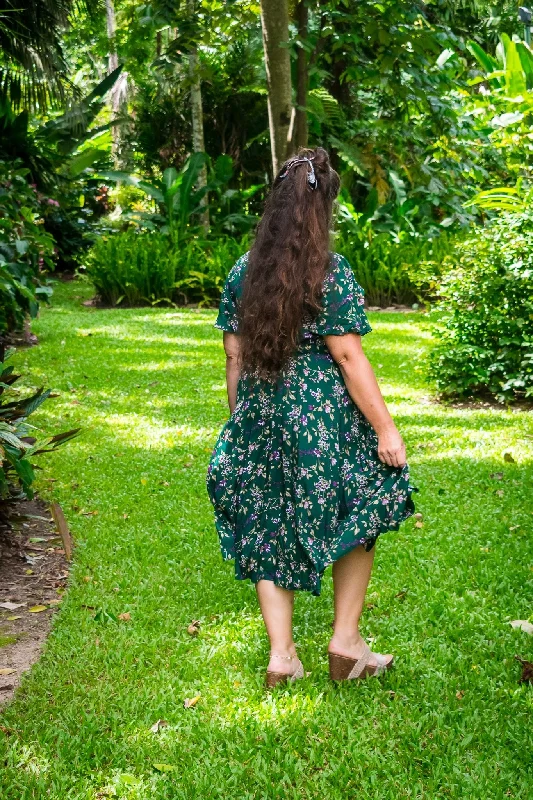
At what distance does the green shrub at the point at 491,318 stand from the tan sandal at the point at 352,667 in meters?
3.92

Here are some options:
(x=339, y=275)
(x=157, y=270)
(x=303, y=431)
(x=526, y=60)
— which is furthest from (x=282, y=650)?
(x=157, y=270)

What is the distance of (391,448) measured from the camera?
302 cm

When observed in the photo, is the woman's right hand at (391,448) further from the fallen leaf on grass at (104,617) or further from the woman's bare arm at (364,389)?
the fallen leaf on grass at (104,617)

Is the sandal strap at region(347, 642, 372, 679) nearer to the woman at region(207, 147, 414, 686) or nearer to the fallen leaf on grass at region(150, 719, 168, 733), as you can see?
the woman at region(207, 147, 414, 686)

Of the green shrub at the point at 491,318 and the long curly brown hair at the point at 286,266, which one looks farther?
the green shrub at the point at 491,318

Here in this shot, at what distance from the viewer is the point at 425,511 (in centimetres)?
495

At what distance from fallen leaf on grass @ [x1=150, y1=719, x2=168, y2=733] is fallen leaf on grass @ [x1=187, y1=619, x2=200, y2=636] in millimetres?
694

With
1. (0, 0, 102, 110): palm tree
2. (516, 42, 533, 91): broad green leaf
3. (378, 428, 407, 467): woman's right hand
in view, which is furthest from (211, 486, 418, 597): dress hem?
(516, 42, 533, 91): broad green leaf

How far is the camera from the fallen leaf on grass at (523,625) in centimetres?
355

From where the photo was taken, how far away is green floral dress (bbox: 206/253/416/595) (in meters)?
3.02

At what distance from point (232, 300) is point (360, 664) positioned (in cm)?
138

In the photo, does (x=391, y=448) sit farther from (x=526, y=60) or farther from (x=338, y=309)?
(x=526, y=60)

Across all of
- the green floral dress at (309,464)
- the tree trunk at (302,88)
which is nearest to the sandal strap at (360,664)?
the green floral dress at (309,464)

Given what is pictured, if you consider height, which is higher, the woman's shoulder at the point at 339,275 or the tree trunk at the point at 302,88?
the tree trunk at the point at 302,88
